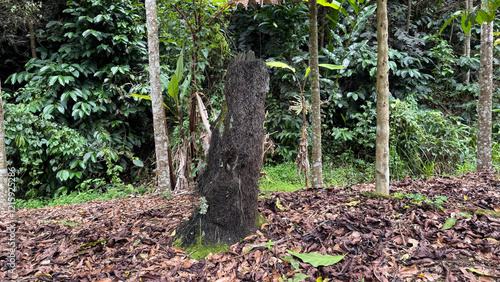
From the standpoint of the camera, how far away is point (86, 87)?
597cm

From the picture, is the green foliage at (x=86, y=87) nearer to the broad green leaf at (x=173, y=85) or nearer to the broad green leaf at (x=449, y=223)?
the broad green leaf at (x=173, y=85)

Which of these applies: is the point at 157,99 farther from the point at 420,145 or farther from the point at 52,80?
the point at 420,145

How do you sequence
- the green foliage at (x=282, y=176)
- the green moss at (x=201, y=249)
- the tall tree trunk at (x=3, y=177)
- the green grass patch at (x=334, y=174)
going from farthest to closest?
the green grass patch at (x=334, y=174), the green foliage at (x=282, y=176), the tall tree trunk at (x=3, y=177), the green moss at (x=201, y=249)

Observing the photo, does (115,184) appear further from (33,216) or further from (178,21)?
(178,21)

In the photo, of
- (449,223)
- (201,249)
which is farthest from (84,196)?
(449,223)

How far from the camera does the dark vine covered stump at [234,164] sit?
2.09 m

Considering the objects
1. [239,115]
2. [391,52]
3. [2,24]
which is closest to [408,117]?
[391,52]

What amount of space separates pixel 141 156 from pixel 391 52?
5.96 meters

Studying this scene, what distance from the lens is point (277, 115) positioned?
6.29 metres

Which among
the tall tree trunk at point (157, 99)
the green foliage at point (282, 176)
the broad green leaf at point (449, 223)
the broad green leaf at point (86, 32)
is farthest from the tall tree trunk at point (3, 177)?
the broad green leaf at point (449, 223)

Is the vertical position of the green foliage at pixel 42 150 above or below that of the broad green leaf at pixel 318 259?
above

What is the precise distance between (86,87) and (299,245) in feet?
18.6

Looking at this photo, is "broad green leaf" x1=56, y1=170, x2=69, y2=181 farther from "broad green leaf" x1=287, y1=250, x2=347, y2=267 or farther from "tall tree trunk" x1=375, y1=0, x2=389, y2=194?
"tall tree trunk" x1=375, y1=0, x2=389, y2=194

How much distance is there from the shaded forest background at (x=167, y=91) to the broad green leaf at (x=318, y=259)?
9.92 ft
